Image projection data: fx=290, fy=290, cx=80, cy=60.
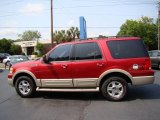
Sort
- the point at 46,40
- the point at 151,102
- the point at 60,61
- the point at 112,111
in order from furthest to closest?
the point at 46,40 → the point at 60,61 → the point at 151,102 → the point at 112,111

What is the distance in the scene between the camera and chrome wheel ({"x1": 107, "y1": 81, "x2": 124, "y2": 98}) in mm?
8648

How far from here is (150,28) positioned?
Answer: 231 ft

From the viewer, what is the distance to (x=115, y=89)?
8664 millimetres

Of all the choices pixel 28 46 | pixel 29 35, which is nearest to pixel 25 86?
pixel 28 46

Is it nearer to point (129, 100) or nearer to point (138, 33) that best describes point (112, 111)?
point (129, 100)

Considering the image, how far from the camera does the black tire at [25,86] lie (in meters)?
9.52

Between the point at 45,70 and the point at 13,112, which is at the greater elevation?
the point at 45,70

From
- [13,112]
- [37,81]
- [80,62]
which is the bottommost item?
[13,112]

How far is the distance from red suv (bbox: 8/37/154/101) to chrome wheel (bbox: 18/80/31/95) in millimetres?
366

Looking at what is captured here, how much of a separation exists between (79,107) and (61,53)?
2.03m

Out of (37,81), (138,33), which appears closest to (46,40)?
(138,33)

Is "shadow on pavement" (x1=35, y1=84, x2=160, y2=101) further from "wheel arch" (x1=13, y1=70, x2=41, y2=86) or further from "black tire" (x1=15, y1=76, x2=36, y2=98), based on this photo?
"wheel arch" (x1=13, y1=70, x2=41, y2=86)

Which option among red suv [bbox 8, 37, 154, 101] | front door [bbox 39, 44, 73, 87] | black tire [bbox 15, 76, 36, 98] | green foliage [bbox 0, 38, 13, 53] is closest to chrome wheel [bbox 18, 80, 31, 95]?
black tire [bbox 15, 76, 36, 98]

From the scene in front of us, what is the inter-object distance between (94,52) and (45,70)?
168 cm
